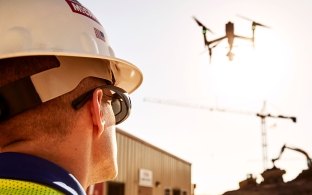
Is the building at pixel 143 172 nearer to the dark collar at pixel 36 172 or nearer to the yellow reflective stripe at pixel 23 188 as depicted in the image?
the dark collar at pixel 36 172

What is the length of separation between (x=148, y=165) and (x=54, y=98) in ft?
74.1

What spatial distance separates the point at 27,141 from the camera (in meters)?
1.87

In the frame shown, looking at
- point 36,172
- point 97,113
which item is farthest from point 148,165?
point 36,172

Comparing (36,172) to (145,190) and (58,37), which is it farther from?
(145,190)

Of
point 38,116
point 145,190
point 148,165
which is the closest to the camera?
point 38,116

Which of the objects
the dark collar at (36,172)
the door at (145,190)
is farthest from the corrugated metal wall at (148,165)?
the dark collar at (36,172)

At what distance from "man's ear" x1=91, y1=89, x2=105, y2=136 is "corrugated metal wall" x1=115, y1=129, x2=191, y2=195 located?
1834 cm

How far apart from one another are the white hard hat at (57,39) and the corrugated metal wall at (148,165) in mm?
18093

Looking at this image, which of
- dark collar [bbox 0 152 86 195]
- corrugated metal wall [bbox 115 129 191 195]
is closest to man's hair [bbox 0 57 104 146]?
dark collar [bbox 0 152 86 195]

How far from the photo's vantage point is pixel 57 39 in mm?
2160

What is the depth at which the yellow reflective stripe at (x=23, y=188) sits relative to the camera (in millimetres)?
1500

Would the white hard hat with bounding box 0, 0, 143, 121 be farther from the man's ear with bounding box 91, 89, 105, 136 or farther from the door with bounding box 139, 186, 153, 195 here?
the door with bounding box 139, 186, 153, 195

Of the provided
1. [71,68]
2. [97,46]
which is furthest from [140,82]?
[71,68]

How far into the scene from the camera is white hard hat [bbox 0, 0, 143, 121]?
80.0 inches
